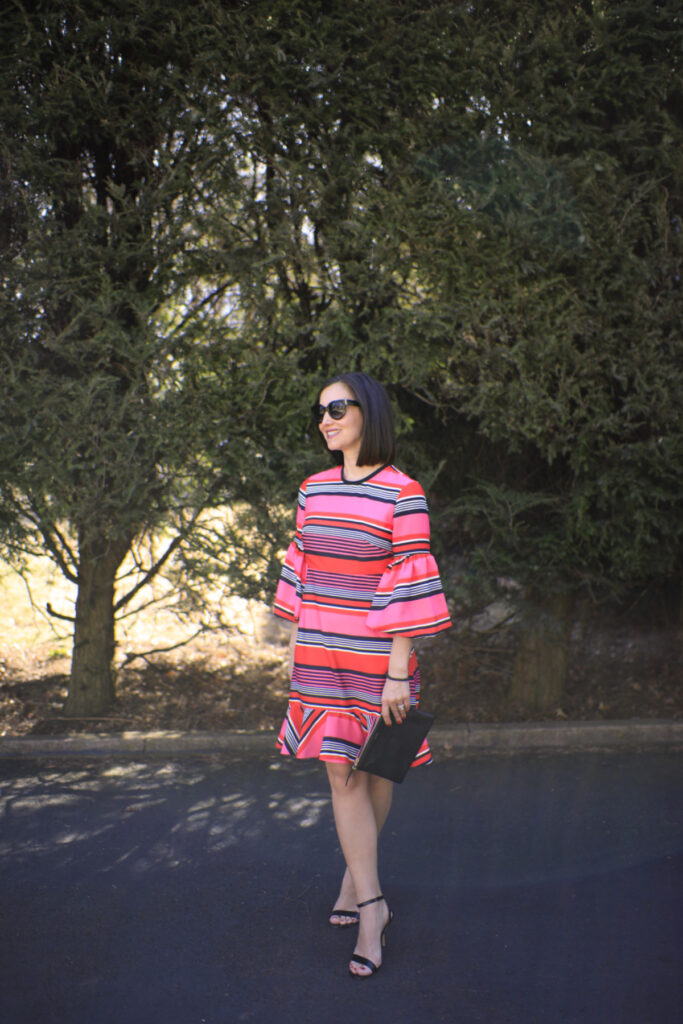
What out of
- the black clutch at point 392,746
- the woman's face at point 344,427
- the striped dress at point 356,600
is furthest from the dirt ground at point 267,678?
the woman's face at point 344,427

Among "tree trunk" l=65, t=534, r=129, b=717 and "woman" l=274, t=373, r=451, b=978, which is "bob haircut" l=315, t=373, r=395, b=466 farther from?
"tree trunk" l=65, t=534, r=129, b=717

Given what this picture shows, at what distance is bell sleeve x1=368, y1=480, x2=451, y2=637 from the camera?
2631mm

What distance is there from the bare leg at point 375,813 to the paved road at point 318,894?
73 millimetres

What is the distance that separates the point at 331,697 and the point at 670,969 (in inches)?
56.1

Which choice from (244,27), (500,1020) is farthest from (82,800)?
(244,27)

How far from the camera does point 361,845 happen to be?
→ 2.75 m

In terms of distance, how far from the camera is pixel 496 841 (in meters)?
3.68

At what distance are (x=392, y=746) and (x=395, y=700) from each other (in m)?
0.16

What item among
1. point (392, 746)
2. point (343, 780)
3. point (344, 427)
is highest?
point (344, 427)

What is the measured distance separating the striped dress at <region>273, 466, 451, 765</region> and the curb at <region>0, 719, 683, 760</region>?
2.14m

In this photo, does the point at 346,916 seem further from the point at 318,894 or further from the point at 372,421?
the point at 372,421

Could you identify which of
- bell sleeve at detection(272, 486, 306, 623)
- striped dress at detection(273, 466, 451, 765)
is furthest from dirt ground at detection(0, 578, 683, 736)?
striped dress at detection(273, 466, 451, 765)

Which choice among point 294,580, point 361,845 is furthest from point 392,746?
point 294,580

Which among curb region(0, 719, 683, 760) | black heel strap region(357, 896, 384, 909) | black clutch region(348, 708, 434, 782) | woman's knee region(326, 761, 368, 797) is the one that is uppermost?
black clutch region(348, 708, 434, 782)
